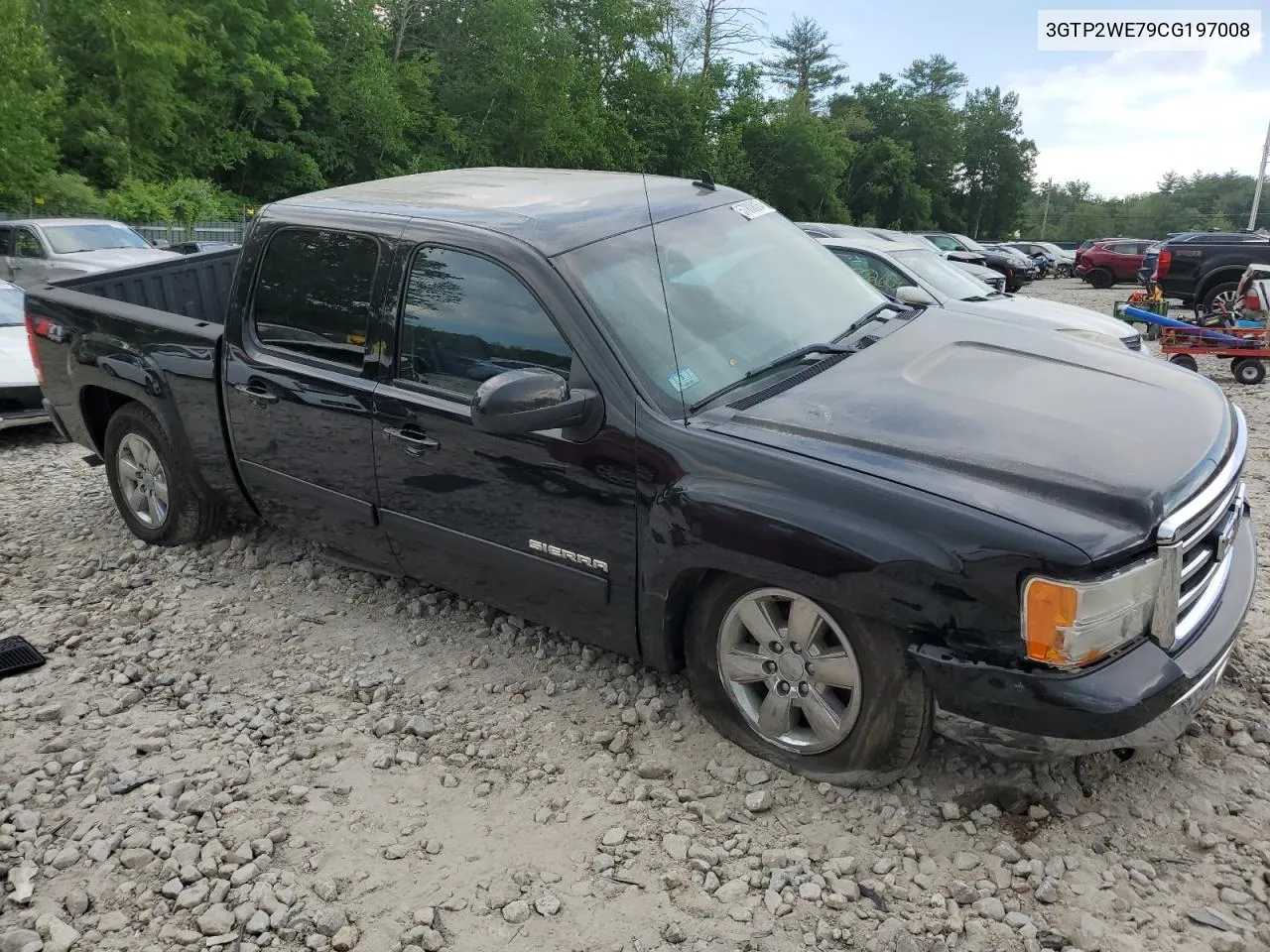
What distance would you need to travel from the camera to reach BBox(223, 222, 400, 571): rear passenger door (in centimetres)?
376

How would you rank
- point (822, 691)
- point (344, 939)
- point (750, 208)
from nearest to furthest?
point (344, 939) → point (822, 691) → point (750, 208)

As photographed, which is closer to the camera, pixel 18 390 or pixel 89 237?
pixel 18 390

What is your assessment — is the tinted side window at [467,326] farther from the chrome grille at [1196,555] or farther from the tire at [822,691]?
the chrome grille at [1196,555]

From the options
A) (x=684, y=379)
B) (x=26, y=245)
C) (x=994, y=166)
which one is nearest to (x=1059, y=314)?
(x=684, y=379)

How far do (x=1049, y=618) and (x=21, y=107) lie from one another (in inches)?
1119

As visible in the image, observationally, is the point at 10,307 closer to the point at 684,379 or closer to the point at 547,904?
the point at 684,379

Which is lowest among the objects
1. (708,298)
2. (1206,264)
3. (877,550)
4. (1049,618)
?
(1206,264)

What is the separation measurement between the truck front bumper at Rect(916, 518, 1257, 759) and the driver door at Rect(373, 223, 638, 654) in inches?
42.3

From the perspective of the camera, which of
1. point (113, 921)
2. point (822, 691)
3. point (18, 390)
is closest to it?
point (113, 921)

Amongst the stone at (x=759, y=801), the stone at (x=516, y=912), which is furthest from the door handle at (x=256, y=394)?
the stone at (x=759, y=801)

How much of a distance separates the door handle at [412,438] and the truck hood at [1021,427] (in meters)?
1.13

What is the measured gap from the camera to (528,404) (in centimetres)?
296

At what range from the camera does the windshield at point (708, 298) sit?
10.4ft

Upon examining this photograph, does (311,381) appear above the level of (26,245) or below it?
below
